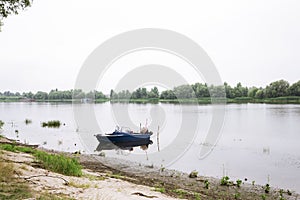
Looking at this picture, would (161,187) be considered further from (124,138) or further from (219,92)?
(219,92)

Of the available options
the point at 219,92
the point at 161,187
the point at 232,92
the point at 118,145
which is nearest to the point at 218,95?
the point at 219,92

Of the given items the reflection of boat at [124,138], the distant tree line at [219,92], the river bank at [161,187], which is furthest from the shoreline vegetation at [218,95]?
the river bank at [161,187]

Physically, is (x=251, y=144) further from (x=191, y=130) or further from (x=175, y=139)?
(x=191, y=130)

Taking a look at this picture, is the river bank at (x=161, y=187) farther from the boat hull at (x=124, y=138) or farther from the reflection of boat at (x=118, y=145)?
the boat hull at (x=124, y=138)

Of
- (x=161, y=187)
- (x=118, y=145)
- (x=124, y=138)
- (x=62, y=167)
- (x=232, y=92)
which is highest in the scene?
(x=232, y=92)

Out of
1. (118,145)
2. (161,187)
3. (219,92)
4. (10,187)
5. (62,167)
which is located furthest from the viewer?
(219,92)

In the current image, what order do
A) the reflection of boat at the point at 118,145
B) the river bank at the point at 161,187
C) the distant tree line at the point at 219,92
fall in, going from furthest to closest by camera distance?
1. the distant tree line at the point at 219,92
2. the reflection of boat at the point at 118,145
3. the river bank at the point at 161,187

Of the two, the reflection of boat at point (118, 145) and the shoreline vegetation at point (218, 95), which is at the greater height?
the shoreline vegetation at point (218, 95)

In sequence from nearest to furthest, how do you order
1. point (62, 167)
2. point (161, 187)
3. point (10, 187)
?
Result: point (10, 187) < point (62, 167) < point (161, 187)

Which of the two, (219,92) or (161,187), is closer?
(161,187)

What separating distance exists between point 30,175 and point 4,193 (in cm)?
210

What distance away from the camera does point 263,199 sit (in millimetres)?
10430

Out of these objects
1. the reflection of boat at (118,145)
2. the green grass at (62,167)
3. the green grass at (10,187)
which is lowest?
the reflection of boat at (118,145)

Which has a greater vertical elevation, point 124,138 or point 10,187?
point 10,187
